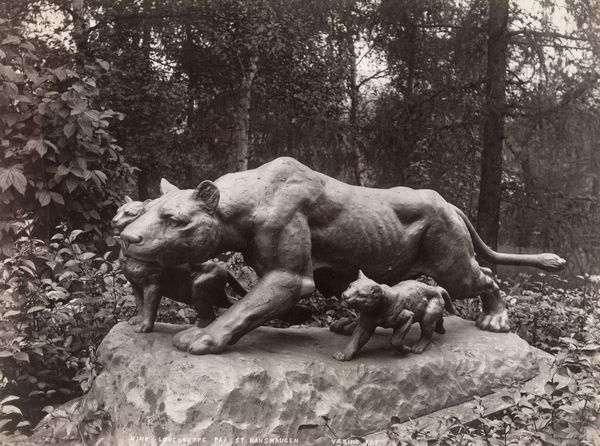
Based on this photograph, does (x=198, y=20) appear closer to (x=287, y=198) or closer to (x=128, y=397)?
(x=287, y=198)

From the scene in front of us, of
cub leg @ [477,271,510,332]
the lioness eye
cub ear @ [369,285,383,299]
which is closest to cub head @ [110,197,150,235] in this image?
the lioness eye

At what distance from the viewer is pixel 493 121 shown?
8.21 meters

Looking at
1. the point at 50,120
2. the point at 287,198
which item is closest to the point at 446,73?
the point at 50,120

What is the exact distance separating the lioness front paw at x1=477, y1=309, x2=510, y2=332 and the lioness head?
2.00 m

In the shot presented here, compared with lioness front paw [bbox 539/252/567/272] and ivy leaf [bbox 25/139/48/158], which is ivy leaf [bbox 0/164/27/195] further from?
lioness front paw [bbox 539/252/567/272]

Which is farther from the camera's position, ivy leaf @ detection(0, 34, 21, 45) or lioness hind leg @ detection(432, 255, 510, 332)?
ivy leaf @ detection(0, 34, 21, 45)

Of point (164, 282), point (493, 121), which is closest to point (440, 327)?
point (164, 282)

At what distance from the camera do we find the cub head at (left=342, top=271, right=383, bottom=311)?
10.7 feet

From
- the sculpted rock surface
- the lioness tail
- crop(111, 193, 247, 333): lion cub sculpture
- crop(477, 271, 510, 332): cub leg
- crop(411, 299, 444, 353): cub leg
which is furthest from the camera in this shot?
the lioness tail

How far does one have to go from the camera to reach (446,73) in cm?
890

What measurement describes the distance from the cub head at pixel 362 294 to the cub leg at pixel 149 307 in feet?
3.34

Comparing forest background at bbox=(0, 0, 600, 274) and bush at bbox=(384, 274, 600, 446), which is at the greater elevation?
forest background at bbox=(0, 0, 600, 274)

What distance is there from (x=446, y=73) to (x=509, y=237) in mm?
3289

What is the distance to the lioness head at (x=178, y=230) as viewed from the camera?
3193 mm
